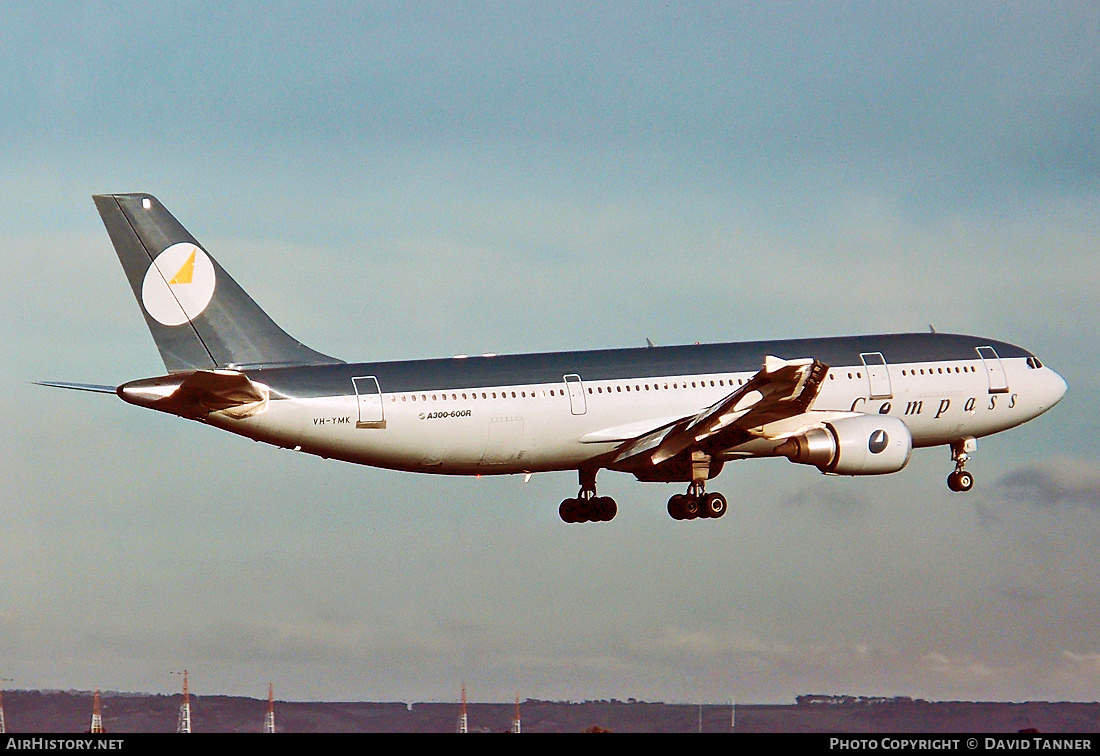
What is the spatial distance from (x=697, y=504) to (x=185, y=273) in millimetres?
17647

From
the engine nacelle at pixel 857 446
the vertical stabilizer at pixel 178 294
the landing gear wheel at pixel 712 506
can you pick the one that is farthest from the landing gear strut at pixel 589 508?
the vertical stabilizer at pixel 178 294

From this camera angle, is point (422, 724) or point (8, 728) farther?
point (422, 724)

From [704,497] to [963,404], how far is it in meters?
9.79

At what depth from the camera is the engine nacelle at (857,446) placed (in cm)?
4822

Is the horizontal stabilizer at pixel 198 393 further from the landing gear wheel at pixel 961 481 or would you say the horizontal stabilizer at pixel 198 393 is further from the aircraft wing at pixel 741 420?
the landing gear wheel at pixel 961 481

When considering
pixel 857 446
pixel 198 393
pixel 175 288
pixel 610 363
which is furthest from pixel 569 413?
pixel 175 288

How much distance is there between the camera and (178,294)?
44375 millimetres

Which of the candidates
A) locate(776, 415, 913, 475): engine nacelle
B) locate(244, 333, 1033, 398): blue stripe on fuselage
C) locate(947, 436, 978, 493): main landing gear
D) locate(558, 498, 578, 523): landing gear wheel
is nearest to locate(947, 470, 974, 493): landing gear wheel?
locate(947, 436, 978, 493): main landing gear

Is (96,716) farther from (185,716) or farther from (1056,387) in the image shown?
(1056,387)

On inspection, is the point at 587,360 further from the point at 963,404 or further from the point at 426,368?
the point at 963,404
